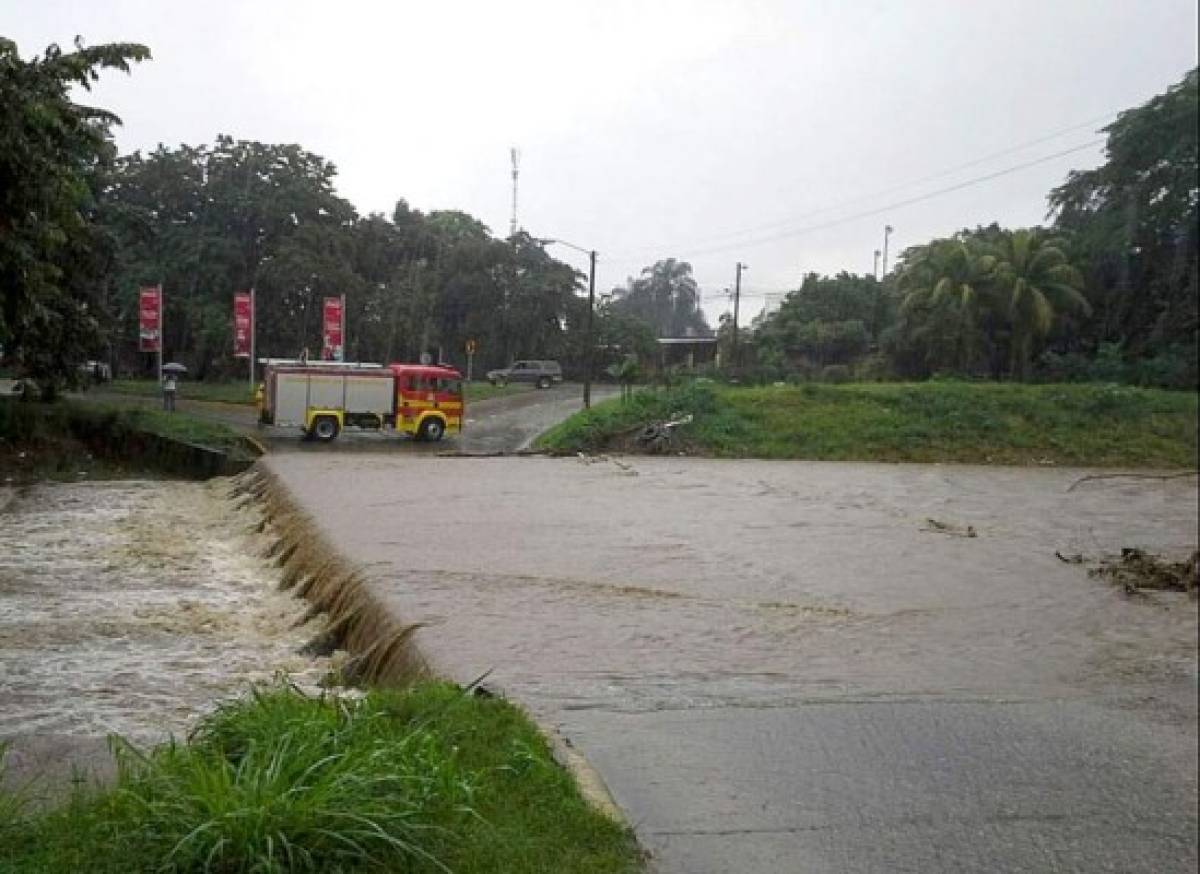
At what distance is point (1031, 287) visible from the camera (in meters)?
1.66

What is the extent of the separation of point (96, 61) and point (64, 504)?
11.0 meters

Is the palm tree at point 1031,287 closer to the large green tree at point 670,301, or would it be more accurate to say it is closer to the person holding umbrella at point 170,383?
the large green tree at point 670,301

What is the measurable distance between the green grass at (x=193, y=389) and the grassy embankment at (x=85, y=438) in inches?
37.6

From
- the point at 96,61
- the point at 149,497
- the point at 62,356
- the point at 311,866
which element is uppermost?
the point at 96,61

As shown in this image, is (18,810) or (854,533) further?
(854,533)

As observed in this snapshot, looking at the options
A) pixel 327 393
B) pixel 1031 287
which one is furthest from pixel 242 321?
pixel 327 393

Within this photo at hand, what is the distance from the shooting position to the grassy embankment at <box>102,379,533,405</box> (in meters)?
14.0

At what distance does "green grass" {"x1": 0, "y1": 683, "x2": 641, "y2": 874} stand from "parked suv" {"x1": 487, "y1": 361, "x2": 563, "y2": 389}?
7.84 m

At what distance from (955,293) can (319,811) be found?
189 centimetres

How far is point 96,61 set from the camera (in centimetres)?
416

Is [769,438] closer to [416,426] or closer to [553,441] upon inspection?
[553,441]

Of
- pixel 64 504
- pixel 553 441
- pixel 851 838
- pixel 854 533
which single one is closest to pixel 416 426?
pixel 553 441

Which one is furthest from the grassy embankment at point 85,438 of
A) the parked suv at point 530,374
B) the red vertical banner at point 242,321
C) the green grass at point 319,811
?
the green grass at point 319,811

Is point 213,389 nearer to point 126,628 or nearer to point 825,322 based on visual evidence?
point 126,628
